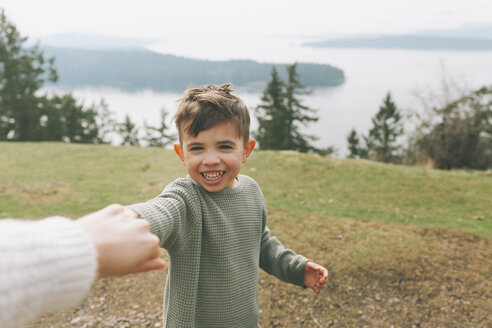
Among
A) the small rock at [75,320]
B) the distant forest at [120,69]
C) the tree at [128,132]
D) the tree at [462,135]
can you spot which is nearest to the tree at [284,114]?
the tree at [462,135]

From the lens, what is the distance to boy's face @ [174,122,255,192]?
60.7 inches

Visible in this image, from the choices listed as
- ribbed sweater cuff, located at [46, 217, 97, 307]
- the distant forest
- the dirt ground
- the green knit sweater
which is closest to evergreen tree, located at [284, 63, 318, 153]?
the dirt ground

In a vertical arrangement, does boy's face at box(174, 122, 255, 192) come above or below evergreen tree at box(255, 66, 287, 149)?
above

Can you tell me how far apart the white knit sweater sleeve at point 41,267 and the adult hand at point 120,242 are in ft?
0.12

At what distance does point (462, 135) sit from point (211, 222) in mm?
13436

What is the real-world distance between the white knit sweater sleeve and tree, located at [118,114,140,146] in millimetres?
47366

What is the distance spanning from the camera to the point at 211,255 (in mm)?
1592

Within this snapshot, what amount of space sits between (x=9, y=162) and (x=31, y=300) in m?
12.6

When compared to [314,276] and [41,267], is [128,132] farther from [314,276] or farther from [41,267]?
[41,267]

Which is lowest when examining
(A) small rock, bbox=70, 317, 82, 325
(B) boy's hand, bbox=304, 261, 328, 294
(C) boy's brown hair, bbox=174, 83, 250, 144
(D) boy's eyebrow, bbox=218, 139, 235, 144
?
(A) small rock, bbox=70, 317, 82, 325

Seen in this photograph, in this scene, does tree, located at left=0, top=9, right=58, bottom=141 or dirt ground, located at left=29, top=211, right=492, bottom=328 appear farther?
tree, located at left=0, top=9, right=58, bottom=141

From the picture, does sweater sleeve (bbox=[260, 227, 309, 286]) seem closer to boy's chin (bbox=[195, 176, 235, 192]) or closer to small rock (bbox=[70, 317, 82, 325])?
boy's chin (bbox=[195, 176, 235, 192])

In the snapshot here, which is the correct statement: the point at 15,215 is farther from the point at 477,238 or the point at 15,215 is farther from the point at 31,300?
the point at 477,238

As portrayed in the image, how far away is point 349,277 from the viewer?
3963mm
